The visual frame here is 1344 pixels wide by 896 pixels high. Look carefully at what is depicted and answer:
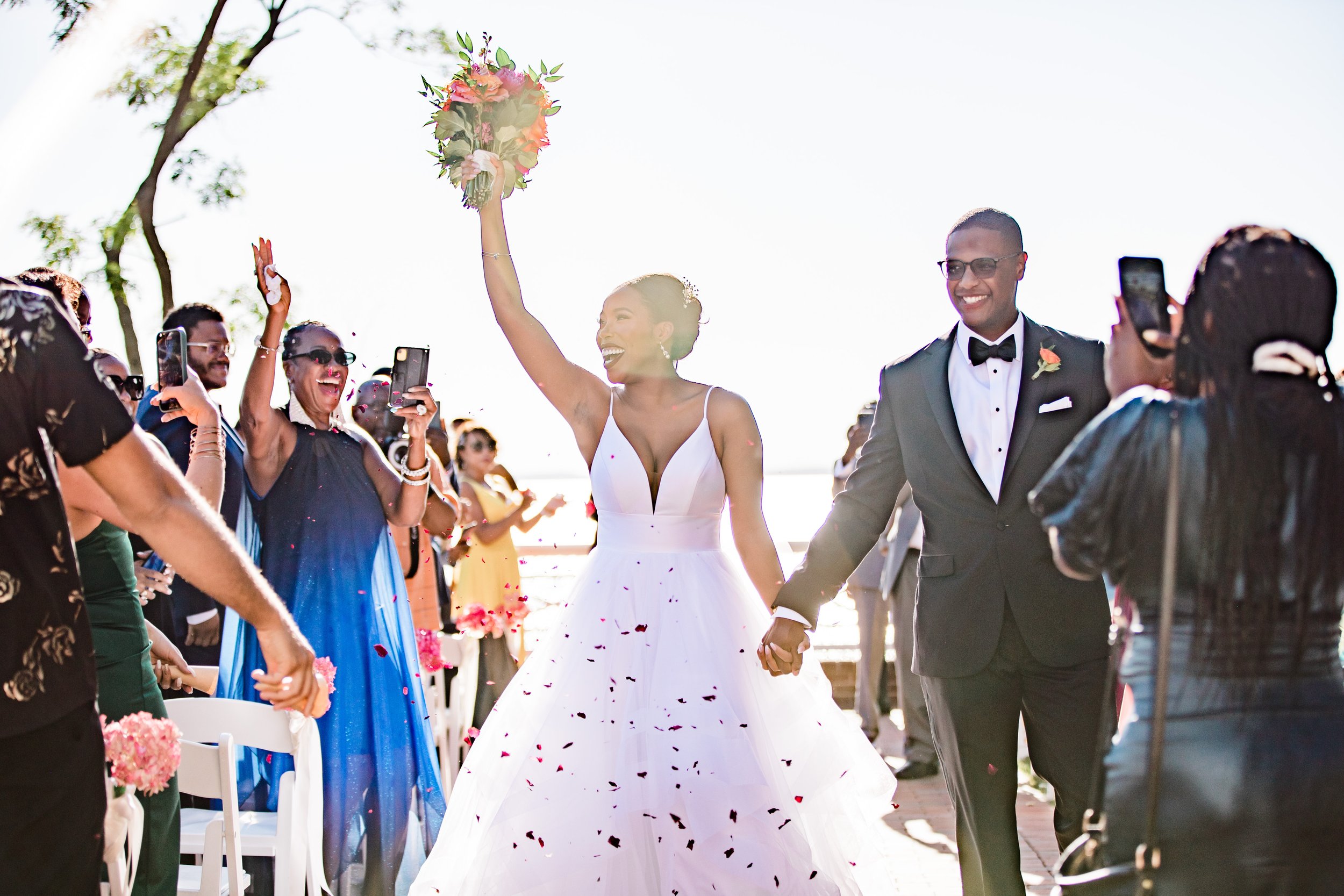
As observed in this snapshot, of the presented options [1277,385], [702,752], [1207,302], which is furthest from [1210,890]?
[702,752]

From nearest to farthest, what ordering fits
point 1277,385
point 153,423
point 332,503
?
point 1277,385
point 332,503
point 153,423

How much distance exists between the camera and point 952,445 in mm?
3312

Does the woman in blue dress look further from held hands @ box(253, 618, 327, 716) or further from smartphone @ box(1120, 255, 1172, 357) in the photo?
smartphone @ box(1120, 255, 1172, 357)

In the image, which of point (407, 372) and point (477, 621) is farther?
point (477, 621)

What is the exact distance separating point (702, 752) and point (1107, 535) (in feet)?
5.24

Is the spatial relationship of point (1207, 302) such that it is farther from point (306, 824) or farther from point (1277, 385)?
point (306, 824)

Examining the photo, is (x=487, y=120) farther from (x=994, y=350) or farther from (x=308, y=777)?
(x=308, y=777)

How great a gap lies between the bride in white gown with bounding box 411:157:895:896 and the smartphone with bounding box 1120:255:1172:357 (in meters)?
1.68

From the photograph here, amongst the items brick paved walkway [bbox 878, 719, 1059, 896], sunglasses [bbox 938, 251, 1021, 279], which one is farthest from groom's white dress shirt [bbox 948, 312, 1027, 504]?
brick paved walkway [bbox 878, 719, 1059, 896]

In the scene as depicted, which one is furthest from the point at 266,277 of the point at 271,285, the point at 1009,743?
the point at 1009,743

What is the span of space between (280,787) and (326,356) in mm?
1732

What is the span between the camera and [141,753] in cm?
230

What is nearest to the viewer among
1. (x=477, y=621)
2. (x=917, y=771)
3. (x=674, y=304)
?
(x=674, y=304)

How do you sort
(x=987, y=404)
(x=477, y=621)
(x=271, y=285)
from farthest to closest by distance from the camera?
(x=477, y=621) → (x=271, y=285) → (x=987, y=404)
